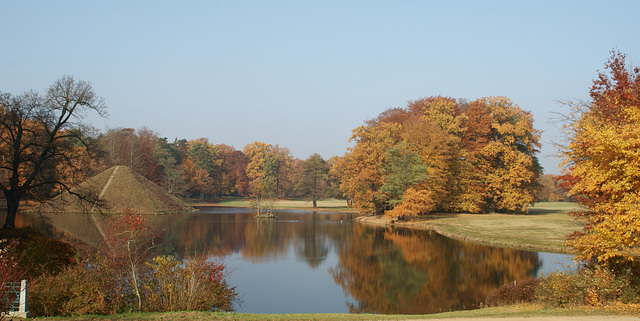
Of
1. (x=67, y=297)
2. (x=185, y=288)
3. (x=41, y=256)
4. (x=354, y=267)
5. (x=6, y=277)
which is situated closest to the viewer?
(x=6, y=277)

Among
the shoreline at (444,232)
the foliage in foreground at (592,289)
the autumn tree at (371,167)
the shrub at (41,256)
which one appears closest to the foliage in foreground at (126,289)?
the shrub at (41,256)

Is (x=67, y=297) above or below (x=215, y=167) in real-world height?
below

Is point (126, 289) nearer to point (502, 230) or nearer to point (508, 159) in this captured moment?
point (502, 230)

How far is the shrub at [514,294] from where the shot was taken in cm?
1310

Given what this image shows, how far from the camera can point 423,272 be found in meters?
19.7

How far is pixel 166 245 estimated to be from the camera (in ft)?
83.7

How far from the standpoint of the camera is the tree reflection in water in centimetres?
1477

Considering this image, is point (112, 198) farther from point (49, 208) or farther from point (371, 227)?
point (371, 227)

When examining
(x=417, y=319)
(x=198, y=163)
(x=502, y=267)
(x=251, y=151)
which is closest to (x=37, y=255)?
(x=417, y=319)

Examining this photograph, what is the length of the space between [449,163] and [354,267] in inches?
1053

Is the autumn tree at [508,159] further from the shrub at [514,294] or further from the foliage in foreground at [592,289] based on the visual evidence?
the foliage in foreground at [592,289]

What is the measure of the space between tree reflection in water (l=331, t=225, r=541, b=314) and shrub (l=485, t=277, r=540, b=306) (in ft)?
2.22

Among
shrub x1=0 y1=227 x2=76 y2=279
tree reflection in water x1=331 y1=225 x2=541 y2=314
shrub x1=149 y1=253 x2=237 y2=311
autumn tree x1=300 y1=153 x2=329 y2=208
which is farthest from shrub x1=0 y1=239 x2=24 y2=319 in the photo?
autumn tree x1=300 y1=153 x2=329 y2=208

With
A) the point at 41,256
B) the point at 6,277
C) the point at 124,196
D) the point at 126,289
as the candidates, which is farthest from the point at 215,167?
the point at 6,277
